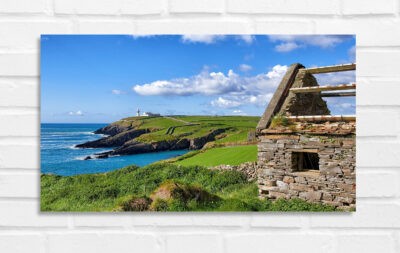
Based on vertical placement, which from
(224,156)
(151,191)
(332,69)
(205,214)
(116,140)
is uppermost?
(332,69)

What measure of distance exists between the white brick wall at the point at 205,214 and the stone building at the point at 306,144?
0.12 metres

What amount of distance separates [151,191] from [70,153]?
2.06 feet

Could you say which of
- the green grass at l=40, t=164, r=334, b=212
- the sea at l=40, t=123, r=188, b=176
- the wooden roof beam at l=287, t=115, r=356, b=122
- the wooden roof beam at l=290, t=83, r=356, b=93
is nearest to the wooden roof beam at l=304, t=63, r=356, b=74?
the wooden roof beam at l=290, t=83, r=356, b=93

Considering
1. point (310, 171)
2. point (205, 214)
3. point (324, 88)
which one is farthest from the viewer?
point (310, 171)

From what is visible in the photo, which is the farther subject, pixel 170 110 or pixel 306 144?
pixel 306 144

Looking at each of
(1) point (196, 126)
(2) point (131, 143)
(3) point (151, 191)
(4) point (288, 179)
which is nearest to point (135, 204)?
(3) point (151, 191)

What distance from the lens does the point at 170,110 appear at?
2.84 meters

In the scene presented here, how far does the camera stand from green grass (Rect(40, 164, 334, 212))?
2.80m

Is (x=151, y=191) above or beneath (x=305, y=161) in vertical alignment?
beneath

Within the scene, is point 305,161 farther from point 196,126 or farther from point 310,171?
point 196,126

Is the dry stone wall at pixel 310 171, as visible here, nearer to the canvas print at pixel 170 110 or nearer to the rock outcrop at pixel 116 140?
the canvas print at pixel 170 110
